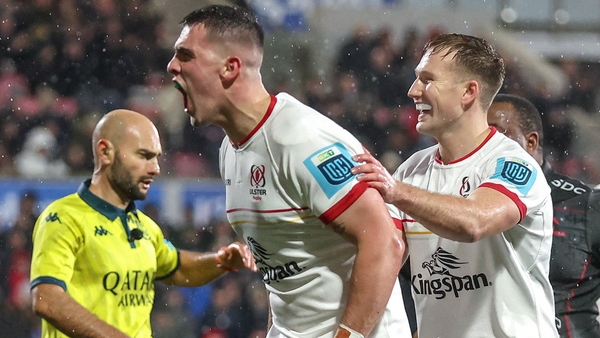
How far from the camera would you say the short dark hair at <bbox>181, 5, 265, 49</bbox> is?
9.80ft

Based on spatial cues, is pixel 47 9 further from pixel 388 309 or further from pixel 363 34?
pixel 388 309

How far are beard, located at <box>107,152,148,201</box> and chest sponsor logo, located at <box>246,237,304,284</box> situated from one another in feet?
6.24

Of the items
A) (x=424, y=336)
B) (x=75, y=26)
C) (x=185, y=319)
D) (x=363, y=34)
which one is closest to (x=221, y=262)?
(x=424, y=336)

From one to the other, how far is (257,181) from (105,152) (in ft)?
7.15

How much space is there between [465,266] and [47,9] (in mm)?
7872

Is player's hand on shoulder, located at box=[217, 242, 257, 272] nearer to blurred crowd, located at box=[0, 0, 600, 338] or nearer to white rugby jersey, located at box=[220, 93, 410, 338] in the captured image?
white rugby jersey, located at box=[220, 93, 410, 338]

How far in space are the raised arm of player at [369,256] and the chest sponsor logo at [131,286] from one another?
2.12 m

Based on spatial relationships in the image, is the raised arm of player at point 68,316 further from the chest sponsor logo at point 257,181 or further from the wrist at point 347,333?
the wrist at point 347,333

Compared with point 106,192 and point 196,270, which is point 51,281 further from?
point 196,270

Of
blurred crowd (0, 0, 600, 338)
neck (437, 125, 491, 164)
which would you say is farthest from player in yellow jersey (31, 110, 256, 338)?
blurred crowd (0, 0, 600, 338)

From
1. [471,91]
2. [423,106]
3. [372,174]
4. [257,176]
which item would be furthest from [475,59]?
[257,176]

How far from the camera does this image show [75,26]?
991 cm

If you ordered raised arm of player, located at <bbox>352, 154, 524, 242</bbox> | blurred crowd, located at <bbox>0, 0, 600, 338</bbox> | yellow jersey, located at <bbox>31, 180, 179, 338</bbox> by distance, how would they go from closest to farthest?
raised arm of player, located at <bbox>352, 154, 524, 242</bbox> → yellow jersey, located at <bbox>31, 180, 179, 338</bbox> → blurred crowd, located at <bbox>0, 0, 600, 338</bbox>

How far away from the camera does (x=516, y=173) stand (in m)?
2.97
